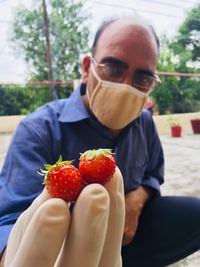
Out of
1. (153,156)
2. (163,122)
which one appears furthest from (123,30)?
(163,122)

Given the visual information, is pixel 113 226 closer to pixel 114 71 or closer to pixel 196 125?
pixel 114 71

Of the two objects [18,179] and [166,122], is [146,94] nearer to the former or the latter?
[18,179]

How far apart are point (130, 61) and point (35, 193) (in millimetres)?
555

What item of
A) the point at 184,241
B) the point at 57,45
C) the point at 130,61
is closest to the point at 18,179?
the point at 130,61

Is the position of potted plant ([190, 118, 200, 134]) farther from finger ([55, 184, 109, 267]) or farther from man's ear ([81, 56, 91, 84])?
finger ([55, 184, 109, 267])

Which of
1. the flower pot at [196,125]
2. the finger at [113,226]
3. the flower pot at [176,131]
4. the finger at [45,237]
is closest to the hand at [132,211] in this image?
the finger at [113,226]

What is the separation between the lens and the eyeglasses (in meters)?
1.17

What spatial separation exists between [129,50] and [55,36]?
1245cm

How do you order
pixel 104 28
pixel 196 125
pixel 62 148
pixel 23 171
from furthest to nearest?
pixel 196 125, pixel 104 28, pixel 62 148, pixel 23 171

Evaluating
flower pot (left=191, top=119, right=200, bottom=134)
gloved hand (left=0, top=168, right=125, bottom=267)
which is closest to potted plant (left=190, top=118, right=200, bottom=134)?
flower pot (left=191, top=119, right=200, bottom=134)

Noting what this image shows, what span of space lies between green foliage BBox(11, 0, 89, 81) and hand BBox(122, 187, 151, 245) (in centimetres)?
1129

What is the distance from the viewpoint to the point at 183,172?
3625 mm

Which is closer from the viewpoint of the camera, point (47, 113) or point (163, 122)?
point (47, 113)

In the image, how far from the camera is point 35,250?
490mm
